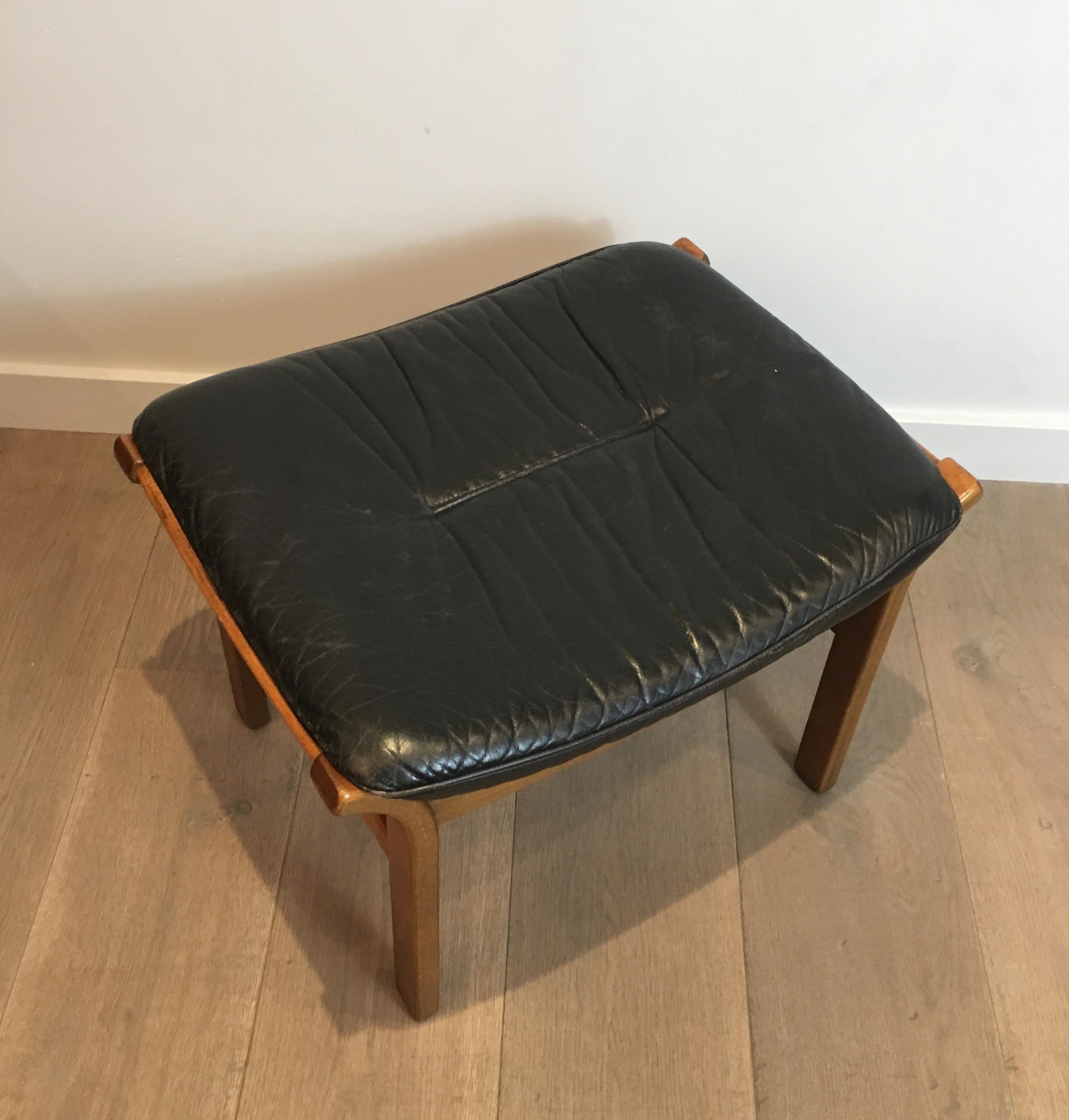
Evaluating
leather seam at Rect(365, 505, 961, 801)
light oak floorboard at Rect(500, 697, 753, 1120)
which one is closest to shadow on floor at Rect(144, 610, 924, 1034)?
light oak floorboard at Rect(500, 697, 753, 1120)

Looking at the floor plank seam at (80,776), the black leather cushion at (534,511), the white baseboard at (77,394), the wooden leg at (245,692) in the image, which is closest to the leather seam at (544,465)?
the black leather cushion at (534,511)

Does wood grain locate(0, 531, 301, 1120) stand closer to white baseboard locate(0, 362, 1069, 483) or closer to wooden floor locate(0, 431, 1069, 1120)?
wooden floor locate(0, 431, 1069, 1120)

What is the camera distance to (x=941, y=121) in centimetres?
119

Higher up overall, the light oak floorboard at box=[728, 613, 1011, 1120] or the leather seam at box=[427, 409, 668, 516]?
the leather seam at box=[427, 409, 668, 516]

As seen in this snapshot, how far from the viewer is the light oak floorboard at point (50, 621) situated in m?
1.13

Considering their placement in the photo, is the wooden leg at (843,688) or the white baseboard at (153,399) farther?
the white baseboard at (153,399)

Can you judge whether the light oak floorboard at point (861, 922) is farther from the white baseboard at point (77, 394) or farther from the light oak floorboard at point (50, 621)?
the white baseboard at point (77, 394)

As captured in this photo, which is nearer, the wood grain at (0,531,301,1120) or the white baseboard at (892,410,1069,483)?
the wood grain at (0,531,301,1120)

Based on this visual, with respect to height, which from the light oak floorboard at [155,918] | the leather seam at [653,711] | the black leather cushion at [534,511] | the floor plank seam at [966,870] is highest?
the black leather cushion at [534,511]

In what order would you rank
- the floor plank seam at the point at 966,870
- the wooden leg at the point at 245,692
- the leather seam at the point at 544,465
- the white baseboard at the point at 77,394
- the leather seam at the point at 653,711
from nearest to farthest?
1. the leather seam at the point at 653,711
2. the leather seam at the point at 544,465
3. the floor plank seam at the point at 966,870
4. the wooden leg at the point at 245,692
5. the white baseboard at the point at 77,394

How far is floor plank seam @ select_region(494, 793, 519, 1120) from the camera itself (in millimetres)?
987

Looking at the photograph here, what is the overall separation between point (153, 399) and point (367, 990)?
33.0 inches

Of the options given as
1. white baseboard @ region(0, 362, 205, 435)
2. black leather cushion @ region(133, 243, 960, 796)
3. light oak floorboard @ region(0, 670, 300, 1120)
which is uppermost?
black leather cushion @ region(133, 243, 960, 796)

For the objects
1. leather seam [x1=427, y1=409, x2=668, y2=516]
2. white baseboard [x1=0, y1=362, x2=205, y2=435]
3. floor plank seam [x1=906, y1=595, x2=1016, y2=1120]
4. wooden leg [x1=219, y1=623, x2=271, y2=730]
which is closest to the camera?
leather seam [x1=427, y1=409, x2=668, y2=516]
